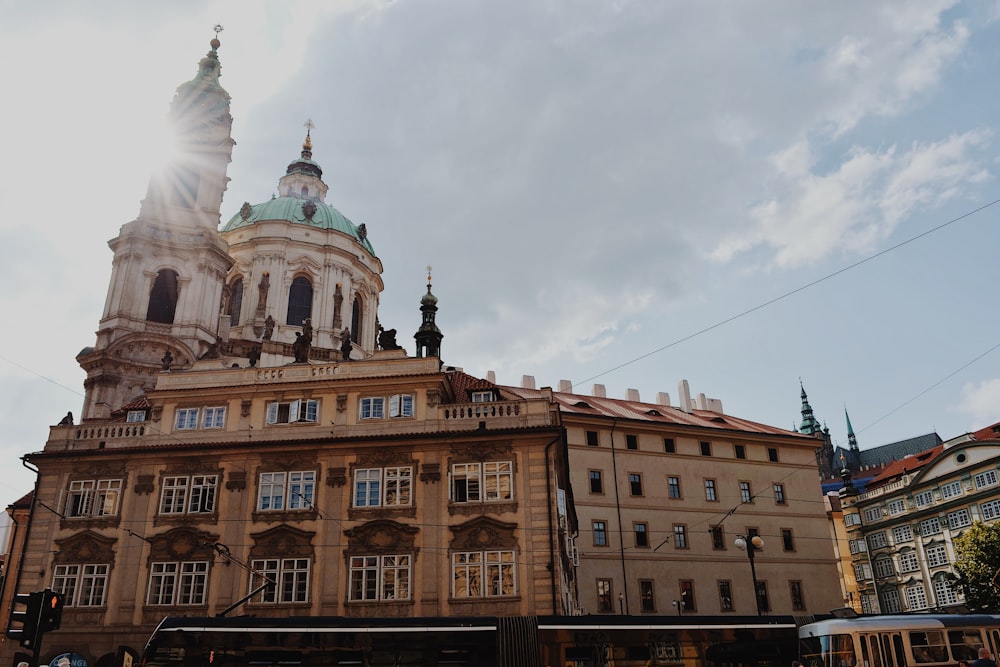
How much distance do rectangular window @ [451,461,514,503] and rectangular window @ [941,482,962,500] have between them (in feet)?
177

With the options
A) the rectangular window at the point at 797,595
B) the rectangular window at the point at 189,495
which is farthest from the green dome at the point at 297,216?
the rectangular window at the point at 797,595

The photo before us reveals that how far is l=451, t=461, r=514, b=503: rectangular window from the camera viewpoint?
112 ft

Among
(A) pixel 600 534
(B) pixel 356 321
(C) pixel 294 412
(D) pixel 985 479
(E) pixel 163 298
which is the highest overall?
(B) pixel 356 321

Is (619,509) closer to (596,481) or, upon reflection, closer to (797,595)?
(596,481)

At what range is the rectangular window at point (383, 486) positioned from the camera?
34.9 metres

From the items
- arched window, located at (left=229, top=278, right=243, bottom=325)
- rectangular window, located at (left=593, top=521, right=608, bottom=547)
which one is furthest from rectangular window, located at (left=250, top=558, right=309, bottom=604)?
arched window, located at (left=229, top=278, right=243, bottom=325)

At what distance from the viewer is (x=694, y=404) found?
70.4m

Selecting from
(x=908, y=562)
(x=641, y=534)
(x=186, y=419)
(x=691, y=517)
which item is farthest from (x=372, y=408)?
(x=908, y=562)

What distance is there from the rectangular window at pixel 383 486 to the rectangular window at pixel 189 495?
672 centimetres

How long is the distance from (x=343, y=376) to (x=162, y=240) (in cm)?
3448

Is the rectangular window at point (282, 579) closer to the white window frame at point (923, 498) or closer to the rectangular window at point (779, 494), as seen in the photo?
the rectangular window at point (779, 494)

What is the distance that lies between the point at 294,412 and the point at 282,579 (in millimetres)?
7484

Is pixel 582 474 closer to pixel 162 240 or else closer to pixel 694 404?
pixel 694 404

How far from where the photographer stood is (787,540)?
182 ft
